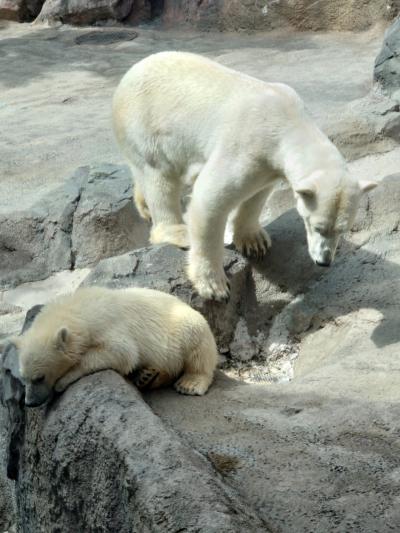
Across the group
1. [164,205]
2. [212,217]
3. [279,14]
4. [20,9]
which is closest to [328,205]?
[212,217]

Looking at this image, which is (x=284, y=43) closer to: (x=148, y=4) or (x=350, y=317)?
(x=148, y=4)

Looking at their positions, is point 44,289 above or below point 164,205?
below

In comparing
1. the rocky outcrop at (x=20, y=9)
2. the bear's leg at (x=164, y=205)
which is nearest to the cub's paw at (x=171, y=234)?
the bear's leg at (x=164, y=205)

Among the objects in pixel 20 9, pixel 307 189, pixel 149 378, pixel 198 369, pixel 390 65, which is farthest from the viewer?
pixel 20 9

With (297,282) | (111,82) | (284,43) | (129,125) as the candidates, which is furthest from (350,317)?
(284,43)

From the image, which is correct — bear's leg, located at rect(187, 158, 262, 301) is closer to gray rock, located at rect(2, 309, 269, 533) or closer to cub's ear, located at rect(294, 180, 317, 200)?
cub's ear, located at rect(294, 180, 317, 200)

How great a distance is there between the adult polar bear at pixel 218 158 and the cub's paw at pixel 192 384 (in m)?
1.08

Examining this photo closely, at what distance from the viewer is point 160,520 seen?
260 cm

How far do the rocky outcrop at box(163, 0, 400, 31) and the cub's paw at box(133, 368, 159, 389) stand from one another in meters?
8.99

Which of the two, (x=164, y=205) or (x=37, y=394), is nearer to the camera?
(x=37, y=394)

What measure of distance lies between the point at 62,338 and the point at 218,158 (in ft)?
5.76

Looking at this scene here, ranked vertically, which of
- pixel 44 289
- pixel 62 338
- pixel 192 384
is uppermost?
pixel 62 338

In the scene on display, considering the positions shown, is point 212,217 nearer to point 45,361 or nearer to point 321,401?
point 321,401

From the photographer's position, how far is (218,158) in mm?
4902
